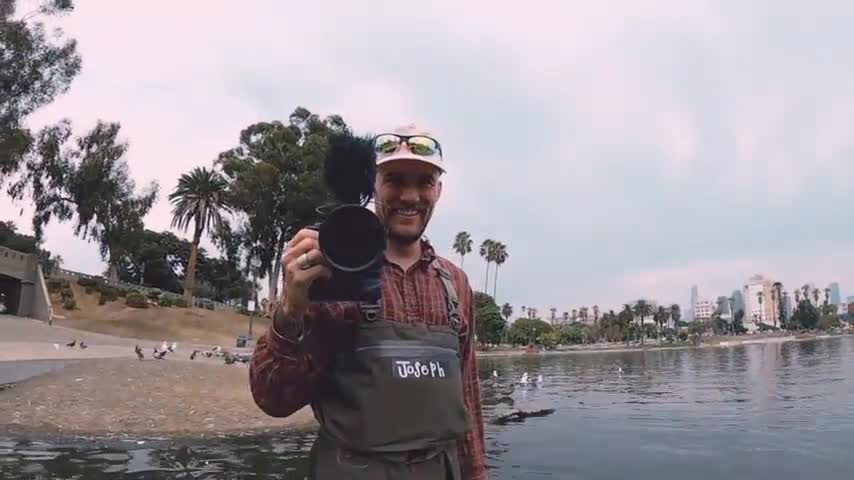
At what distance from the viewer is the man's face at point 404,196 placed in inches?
85.4

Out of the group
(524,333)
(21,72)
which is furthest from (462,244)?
(21,72)

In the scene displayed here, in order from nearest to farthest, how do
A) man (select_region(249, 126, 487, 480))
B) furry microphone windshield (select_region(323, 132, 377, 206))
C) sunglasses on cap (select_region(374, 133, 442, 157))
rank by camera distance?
man (select_region(249, 126, 487, 480)) → furry microphone windshield (select_region(323, 132, 377, 206)) → sunglasses on cap (select_region(374, 133, 442, 157))

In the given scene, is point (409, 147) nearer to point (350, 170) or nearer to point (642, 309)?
point (350, 170)

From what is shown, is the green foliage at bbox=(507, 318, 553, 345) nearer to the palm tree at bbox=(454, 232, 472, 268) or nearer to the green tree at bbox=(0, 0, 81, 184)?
the palm tree at bbox=(454, 232, 472, 268)

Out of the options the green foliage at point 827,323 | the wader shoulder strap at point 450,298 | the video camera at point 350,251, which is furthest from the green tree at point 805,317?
the video camera at point 350,251

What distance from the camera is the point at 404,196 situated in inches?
85.5

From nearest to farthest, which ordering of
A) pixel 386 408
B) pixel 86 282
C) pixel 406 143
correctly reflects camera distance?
pixel 386 408 < pixel 406 143 < pixel 86 282

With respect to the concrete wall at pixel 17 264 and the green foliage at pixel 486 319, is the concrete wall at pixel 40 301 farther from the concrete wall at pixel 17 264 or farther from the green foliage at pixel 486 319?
the green foliage at pixel 486 319

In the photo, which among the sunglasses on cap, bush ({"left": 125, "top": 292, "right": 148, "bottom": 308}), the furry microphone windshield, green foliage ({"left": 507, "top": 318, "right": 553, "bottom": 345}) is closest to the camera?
the furry microphone windshield

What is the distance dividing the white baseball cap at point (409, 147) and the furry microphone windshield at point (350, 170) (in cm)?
7

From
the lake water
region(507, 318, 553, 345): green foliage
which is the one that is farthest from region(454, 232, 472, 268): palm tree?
the lake water

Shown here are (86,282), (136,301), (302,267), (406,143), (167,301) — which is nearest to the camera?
(302,267)

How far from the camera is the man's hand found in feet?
5.79

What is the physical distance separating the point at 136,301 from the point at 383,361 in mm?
50761
